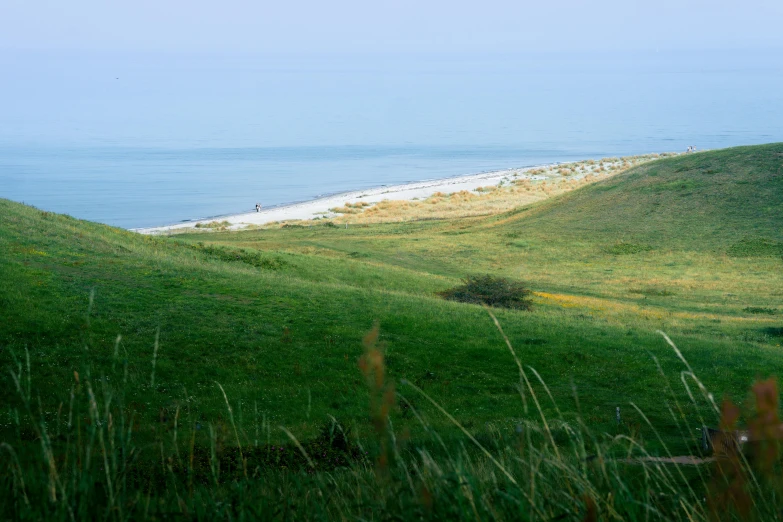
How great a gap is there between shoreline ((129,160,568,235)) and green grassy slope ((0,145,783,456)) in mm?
32040

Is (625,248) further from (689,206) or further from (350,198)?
(350,198)

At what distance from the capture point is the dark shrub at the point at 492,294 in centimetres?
2814

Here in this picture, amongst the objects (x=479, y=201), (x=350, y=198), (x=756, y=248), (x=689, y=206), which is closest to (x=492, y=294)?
(x=756, y=248)

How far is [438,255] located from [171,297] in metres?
26.3

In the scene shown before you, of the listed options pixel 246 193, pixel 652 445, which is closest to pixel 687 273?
pixel 652 445

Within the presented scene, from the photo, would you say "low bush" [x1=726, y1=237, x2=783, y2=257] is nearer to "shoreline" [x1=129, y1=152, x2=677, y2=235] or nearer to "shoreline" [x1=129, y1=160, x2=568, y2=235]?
"shoreline" [x1=129, y1=152, x2=677, y2=235]

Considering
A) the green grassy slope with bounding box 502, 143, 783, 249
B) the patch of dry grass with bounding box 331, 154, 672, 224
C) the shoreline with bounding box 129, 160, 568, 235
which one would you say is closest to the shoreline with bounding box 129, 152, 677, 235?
the shoreline with bounding box 129, 160, 568, 235

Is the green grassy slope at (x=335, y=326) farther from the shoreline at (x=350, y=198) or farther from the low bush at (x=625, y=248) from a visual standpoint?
the shoreline at (x=350, y=198)

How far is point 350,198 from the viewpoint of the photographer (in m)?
90.4

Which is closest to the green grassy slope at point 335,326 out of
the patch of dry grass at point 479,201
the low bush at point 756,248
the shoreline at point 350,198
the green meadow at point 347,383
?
the green meadow at point 347,383

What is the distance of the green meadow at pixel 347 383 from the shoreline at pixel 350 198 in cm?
3529

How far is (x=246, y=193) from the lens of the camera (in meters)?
98.5

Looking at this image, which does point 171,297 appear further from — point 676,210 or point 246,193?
point 246,193

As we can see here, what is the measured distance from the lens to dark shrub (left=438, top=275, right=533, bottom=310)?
2814 cm
